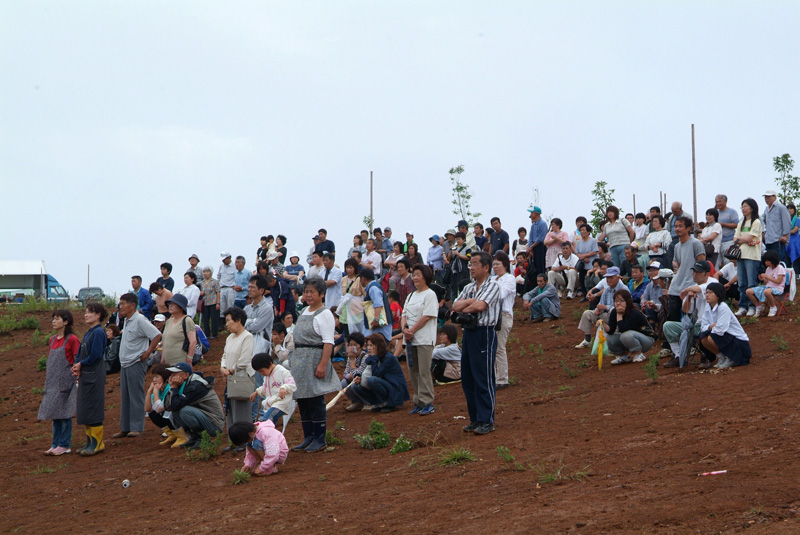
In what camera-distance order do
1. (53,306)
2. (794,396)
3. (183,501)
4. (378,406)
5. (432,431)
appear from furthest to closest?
(53,306) < (378,406) < (432,431) < (794,396) < (183,501)

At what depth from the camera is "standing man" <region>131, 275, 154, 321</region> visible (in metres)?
Result: 18.0

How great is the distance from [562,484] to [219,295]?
14.0m

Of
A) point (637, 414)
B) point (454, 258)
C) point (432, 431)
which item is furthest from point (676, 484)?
point (454, 258)

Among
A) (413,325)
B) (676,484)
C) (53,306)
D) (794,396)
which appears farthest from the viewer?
(53,306)

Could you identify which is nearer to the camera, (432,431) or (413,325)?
(432,431)

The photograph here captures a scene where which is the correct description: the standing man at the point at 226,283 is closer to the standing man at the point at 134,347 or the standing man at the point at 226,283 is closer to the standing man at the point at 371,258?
the standing man at the point at 371,258

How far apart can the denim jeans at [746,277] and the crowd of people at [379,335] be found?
0.08ft

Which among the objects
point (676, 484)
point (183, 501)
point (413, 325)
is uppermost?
point (413, 325)

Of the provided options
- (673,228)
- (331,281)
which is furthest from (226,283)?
(673,228)

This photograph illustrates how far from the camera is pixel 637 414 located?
9.08 m

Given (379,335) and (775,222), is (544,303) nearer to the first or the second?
(775,222)

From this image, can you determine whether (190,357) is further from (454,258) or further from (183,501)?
(454,258)

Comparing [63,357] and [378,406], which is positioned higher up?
[63,357]

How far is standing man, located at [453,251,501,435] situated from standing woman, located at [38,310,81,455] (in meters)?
5.47
